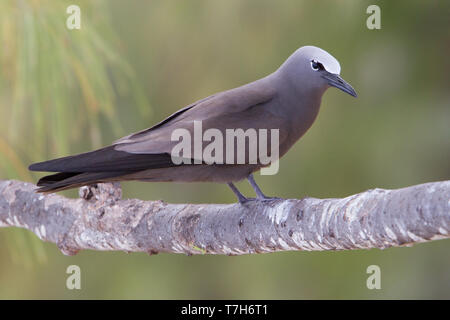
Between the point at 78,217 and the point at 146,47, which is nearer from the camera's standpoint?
the point at 78,217

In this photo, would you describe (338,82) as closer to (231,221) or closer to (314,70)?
(314,70)

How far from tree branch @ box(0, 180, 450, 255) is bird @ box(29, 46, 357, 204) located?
0.41 ft

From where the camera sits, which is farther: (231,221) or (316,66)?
(316,66)

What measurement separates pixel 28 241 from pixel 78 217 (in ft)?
1.64

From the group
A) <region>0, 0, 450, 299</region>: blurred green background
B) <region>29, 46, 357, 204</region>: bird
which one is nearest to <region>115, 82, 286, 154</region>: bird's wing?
<region>29, 46, 357, 204</region>: bird

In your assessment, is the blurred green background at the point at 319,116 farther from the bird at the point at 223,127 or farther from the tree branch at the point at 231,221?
the bird at the point at 223,127

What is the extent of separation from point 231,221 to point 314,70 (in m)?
0.53

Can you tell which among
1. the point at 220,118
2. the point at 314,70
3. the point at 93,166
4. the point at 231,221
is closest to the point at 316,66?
the point at 314,70

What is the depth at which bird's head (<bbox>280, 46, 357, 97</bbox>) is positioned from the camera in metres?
1.96

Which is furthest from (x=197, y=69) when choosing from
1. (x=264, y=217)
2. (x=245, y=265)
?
(x=264, y=217)

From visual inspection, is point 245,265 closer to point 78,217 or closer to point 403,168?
point 403,168

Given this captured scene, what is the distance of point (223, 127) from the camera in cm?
192

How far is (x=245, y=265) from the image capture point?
130 inches

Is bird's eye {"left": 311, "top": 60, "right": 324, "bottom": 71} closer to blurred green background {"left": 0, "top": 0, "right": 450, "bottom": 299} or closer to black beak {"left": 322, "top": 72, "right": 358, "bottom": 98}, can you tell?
black beak {"left": 322, "top": 72, "right": 358, "bottom": 98}
